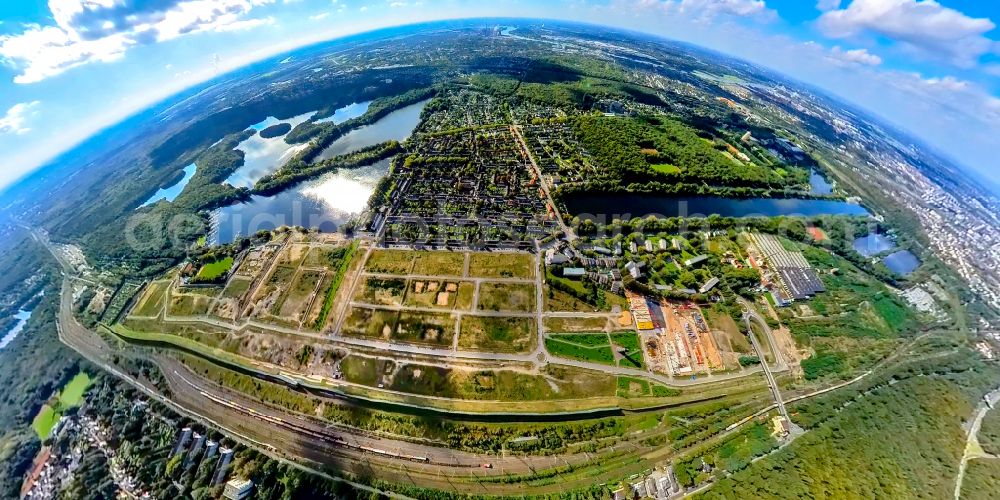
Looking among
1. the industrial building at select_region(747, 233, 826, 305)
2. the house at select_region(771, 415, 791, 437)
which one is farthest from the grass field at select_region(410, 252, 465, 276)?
the industrial building at select_region(747, 233, 826, 305)

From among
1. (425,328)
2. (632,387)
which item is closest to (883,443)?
(632,387)

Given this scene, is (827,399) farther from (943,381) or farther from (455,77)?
(455,77)

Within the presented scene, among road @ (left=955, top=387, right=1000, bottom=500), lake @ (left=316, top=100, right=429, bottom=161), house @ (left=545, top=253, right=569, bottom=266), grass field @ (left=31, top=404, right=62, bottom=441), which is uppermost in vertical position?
lake @ (left=316, top=100, right=429, bottom=161)

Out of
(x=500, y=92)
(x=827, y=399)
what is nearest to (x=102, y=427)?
(x=827, y=399)

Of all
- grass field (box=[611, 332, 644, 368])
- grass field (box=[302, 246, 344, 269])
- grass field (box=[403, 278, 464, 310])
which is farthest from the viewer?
grass field (box=[302, 246, 344, 269])

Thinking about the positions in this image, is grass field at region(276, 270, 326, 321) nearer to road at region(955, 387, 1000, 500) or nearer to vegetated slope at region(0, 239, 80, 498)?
vegetated slope at region(0, 239, 80, 498)

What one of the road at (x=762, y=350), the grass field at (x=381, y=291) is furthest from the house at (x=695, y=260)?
the grass field at (x=381, y=291)
